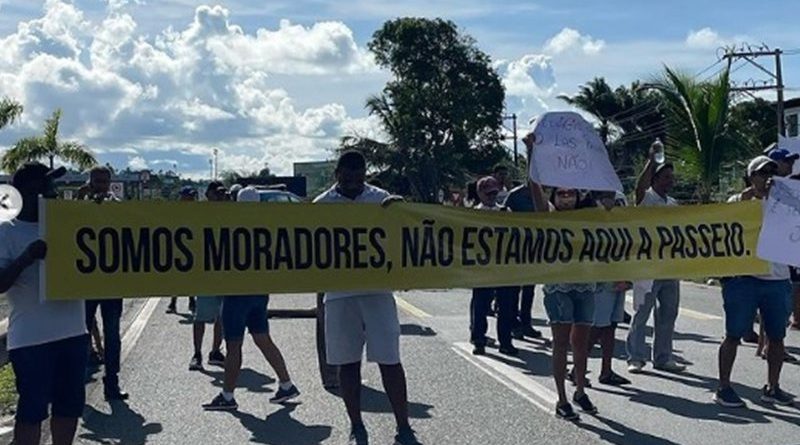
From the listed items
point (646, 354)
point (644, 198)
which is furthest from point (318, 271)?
point (646, 354)

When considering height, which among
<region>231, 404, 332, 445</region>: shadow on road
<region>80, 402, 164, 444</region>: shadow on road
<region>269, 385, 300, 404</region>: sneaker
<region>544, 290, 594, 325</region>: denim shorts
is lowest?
<region>80, 402, 164, 444</region>: shadow on road

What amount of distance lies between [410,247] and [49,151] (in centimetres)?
3191

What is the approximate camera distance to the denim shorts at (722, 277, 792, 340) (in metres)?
Result: 8.32

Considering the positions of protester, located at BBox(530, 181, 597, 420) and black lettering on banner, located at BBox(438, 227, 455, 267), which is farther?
protester, located at BBox(530, 181, 597, 420)

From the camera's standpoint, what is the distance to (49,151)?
36.7m

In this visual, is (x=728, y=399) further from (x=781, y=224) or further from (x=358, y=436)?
(x=358, y=436)

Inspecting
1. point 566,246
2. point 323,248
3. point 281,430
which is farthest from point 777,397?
point 323,248

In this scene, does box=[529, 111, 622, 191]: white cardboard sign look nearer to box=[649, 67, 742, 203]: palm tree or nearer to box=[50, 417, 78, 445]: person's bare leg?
box=[50, 417, 78, 445]: person's bare leg

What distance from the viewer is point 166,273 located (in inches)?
255

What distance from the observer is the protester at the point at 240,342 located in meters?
8.61

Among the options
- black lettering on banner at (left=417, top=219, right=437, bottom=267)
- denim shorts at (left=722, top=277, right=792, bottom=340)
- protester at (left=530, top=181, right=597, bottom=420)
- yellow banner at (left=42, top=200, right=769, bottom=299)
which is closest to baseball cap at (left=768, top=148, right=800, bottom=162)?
yellow banner at (left=42, top=200, right=769, bottom=299)

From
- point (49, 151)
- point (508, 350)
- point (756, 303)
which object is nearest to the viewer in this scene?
point (756, 303)

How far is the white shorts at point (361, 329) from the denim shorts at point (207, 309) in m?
3.69

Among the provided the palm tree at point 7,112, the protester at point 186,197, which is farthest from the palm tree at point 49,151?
the protester at point 186,197
